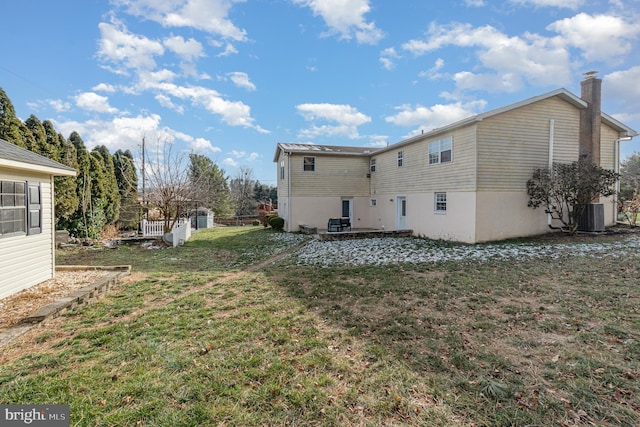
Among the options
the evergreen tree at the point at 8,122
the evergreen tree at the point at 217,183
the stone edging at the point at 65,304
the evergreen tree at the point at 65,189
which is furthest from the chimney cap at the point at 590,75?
the evergreen tree at the point at 217,183

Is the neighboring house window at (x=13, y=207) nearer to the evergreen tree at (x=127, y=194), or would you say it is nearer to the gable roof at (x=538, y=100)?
the gable roof at (x=538, y=100)

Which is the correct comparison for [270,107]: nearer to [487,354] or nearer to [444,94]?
[444,94]

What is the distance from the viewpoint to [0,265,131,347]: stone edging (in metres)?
4.36

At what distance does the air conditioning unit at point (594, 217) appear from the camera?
12.9 meters

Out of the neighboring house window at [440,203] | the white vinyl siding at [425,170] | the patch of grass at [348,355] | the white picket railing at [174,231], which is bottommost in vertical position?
the patch of grass at [348,355]

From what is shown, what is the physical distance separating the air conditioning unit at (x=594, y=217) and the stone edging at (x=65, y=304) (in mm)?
17342

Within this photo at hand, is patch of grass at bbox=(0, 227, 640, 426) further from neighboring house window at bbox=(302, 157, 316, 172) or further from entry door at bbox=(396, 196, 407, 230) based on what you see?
Answer: neighboring house window at bbox=(302, 157, 316, 172)

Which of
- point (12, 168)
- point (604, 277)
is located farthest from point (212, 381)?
point (604, 277)

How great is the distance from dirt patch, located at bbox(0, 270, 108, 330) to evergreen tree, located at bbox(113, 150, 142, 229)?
1299 cm

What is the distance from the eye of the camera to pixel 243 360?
3.54 meters

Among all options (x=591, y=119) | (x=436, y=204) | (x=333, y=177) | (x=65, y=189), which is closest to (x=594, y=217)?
(x=591, y=119)

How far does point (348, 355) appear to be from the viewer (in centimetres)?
367

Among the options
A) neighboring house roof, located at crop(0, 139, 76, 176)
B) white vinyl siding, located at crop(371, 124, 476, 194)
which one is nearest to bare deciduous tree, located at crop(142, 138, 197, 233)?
neighboring house roof, located at crop(0, 139, 76, 176)

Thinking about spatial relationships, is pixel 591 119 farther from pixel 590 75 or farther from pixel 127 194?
pixel 127 194
